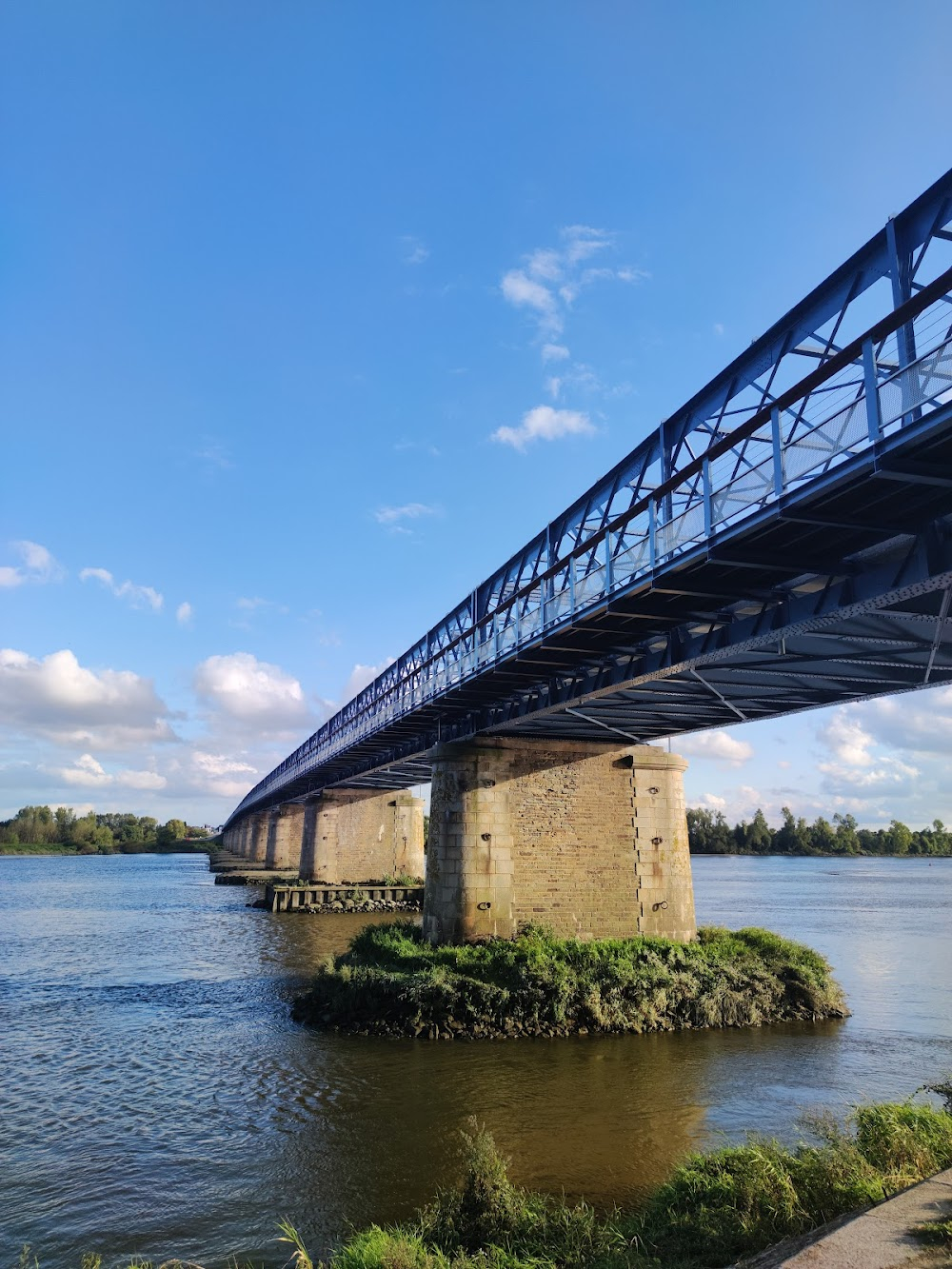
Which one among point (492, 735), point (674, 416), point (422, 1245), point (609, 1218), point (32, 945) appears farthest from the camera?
point (32, 945)

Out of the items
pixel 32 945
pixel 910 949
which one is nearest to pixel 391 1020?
pixel 32 945

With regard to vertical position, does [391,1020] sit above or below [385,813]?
below

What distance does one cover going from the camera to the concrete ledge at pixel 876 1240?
5.61 m

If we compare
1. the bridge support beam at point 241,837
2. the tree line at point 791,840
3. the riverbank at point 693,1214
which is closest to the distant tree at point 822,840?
the tree line at point 791,840

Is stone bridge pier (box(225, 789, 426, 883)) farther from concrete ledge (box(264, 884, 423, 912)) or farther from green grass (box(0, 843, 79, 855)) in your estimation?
green grass (box(0, 843, 79, 855))

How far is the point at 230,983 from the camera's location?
1043 inches

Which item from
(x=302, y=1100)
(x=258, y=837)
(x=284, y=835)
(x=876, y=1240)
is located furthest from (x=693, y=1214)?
(x=258, y=837)

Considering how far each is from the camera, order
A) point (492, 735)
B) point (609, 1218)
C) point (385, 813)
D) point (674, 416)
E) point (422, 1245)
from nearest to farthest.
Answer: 1. point (422, 1245)
2. point (609, 1218)
3. point (674, 416)
4. point (492, 735)
5. point (385, 813)

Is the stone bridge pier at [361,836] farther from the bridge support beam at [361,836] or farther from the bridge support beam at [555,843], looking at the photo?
the bridge support beam at [555,843]

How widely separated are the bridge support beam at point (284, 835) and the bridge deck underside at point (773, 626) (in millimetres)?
59066

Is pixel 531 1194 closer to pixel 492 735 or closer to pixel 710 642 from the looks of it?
pixel 710 642

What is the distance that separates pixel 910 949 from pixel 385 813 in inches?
1337

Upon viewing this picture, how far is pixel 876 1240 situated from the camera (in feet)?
19.5

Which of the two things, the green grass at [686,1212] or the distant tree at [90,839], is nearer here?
the green grass at [686,1212]
